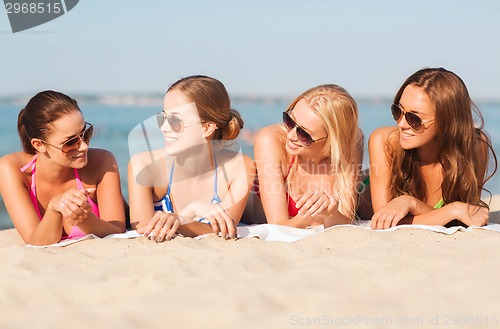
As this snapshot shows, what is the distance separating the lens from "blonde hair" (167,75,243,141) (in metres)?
4.46

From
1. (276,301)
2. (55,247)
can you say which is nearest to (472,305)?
(276,301)

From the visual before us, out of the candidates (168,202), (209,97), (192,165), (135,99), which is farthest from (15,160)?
(135,99)

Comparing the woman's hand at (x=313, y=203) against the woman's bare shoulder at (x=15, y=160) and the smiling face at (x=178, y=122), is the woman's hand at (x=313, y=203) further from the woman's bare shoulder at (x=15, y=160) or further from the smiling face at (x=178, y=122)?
the woman's bare shoulder at (x=15, y=160)

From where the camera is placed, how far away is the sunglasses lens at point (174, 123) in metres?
4.40

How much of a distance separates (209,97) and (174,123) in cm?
32

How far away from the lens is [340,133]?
4.50 metres

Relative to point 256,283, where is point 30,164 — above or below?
above

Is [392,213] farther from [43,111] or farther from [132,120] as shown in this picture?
[132,120]

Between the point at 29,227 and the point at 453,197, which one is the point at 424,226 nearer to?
the point at 453,197

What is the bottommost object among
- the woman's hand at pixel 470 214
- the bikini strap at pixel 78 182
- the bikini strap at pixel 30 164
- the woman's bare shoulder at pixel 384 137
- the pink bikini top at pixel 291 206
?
the woman's hand at pixel 470 214

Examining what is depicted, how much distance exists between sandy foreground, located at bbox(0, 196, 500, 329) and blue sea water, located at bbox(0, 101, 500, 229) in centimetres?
737

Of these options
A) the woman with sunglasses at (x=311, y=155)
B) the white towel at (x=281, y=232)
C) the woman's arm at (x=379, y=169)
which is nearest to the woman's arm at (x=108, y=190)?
the white towel at (x=281, y=232)

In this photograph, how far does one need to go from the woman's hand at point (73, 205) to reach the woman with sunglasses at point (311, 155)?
1311 millimetres

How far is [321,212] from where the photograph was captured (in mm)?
4113
